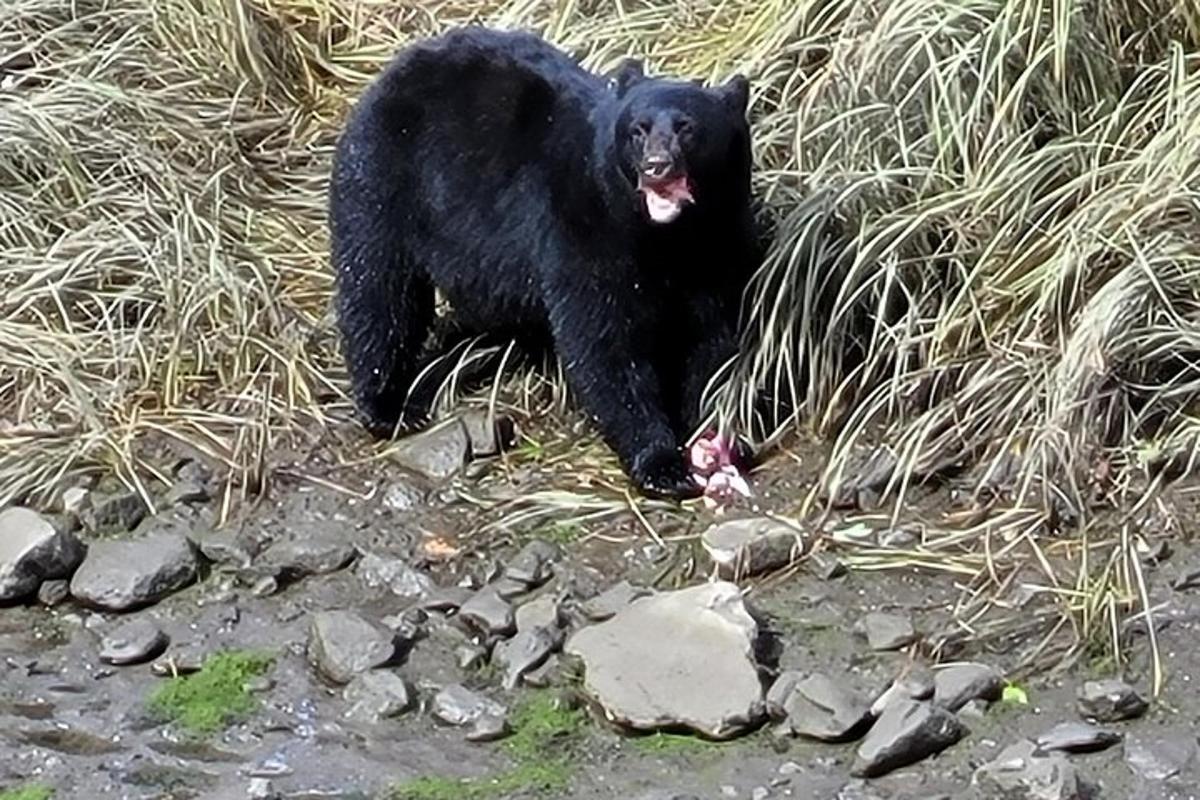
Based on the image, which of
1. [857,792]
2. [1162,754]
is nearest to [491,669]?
[857,792]

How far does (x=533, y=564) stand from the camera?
5.45 meters

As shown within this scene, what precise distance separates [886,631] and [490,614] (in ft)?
2.86

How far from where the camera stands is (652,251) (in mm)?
5637

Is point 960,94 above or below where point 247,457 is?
above

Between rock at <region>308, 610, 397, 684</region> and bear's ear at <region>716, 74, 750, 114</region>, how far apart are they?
57.3 inches

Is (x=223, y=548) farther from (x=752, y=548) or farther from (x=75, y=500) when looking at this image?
(x=752, y=548)

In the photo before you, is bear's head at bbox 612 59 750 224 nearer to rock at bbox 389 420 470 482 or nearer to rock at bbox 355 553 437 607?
rock at bbox 389 420 470 482

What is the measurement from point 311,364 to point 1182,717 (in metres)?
2.69

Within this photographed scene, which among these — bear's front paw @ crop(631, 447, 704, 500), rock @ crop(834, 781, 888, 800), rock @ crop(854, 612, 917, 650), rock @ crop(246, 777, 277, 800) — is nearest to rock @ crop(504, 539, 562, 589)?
bear's front paw @ crop(631, 447, 704, 500)

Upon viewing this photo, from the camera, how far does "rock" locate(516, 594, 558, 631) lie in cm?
519

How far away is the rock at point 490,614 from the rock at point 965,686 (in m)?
0.96

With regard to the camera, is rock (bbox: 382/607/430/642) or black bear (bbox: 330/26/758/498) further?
black bear (bbox: 330/26/758/498)

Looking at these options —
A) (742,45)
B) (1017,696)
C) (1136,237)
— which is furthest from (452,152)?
(1017,696)

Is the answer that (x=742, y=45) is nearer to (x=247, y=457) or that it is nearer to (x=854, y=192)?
(x=854, y=192)
